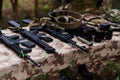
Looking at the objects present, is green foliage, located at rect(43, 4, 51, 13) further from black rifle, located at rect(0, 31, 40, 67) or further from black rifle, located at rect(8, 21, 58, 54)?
black rifle, located at rect(0, 31, 40, 67)

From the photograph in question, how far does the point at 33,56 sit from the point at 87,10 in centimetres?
186

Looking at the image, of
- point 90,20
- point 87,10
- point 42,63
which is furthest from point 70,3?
point 42,63

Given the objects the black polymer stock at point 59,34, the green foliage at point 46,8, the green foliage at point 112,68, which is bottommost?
the green foliage at point 46,8

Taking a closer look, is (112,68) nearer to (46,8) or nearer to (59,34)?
(59,34)

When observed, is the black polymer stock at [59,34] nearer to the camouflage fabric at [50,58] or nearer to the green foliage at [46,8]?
the camouflage fabric at [50,58]

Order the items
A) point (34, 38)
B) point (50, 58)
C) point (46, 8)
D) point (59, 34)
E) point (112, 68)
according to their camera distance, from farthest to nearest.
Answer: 1. point (46, 8)
2. point (112, 68)
3. point (59, 34)
4. point (34, 38)
5. point (50, 58)

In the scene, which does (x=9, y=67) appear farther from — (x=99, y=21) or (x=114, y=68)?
(x=114, y=68)

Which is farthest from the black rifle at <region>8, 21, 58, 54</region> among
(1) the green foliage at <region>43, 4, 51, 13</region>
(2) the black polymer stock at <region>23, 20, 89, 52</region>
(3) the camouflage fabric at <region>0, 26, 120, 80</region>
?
(1) the green foliage at <region>43, 4, 51, 13</region>

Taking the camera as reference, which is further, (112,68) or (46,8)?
(46,8)

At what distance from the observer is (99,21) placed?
4223mm

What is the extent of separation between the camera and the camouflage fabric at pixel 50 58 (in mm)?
3020

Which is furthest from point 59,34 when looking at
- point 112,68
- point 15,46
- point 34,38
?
point 112,68

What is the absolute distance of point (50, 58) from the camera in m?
3.23

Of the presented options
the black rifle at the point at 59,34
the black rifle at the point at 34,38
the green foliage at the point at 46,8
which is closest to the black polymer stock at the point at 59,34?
the black rifle at the point at 59,34
